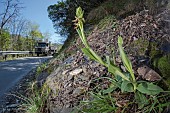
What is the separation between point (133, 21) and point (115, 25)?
0.47 meters

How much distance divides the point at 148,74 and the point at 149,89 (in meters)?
0.38

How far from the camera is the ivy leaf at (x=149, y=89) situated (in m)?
1.82

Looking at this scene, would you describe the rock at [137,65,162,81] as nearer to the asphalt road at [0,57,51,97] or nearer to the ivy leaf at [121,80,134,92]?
the ivy leaf at [121,80,134,92]

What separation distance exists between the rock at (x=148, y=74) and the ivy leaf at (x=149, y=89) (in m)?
0.29

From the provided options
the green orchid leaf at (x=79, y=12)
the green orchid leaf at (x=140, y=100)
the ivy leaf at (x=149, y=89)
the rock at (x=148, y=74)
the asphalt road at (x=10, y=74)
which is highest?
the green orchid leaf at (x=79, y=12)

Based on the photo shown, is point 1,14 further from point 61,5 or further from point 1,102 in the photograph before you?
point 1,102

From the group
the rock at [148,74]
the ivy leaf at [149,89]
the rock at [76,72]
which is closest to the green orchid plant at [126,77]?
the ivy leaf at [149,89]

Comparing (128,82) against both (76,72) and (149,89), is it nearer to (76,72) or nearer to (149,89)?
(149,89)

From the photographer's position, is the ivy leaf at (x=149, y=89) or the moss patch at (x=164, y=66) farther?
the moss patch at (x=164, y=66)

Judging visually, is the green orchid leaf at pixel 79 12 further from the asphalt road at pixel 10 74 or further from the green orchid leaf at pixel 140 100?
the asphalt road at pixel 10 74

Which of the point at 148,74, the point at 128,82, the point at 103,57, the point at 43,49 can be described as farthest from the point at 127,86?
the point at 43,49

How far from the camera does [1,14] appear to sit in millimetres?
33219

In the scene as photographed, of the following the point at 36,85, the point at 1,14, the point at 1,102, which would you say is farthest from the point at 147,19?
the point at 1,14

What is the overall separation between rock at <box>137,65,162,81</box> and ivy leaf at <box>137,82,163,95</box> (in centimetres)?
29
